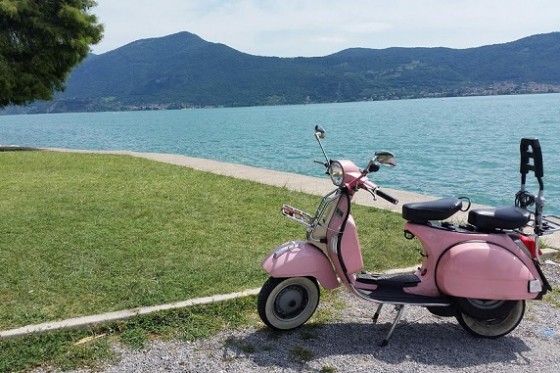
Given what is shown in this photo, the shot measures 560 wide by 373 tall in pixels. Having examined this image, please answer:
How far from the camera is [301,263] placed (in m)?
3.87

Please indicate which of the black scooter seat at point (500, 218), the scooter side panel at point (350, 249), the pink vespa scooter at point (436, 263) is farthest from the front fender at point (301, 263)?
the black scooter seat at point (500, 218)

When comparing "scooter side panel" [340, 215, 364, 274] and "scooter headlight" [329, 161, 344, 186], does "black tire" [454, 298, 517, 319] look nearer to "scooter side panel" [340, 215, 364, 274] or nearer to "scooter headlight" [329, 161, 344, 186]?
"scooter side panel" [340, 215, 364, 274]

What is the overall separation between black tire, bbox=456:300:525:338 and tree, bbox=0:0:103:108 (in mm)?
20808

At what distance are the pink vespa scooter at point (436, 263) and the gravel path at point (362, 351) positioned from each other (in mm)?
141

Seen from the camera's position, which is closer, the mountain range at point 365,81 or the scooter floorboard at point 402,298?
the scooter floorboard at point 402,298

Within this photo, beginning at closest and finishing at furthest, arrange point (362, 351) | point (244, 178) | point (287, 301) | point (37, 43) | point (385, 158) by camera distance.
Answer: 1. point (385, 158)
2. point (362, 351)
3. point (287, 301)
4. point (244, 178)
5. point (37, 43)

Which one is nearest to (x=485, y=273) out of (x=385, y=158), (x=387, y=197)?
(x=387, y=197)

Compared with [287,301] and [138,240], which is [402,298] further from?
[138,240]

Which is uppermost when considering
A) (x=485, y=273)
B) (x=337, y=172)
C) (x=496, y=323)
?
(x=337, y=172)

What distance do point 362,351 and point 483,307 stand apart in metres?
0.90

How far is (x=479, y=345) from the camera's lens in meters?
3.83

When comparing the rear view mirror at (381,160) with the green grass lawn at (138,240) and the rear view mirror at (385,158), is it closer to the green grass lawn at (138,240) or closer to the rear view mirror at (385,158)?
the rear view mirror at (385,158)

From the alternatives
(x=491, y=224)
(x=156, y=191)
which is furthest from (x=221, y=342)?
(x=156, y=191)

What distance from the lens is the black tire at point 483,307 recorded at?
151 inches
